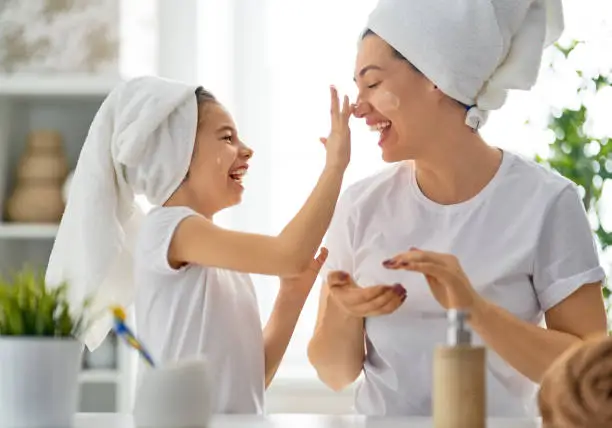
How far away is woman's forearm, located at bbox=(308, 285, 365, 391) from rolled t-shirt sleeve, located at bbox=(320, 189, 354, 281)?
6cm

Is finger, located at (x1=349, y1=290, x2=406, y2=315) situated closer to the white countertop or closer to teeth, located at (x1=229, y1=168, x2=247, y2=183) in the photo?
the white countertop

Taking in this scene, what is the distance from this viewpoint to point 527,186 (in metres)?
2.19

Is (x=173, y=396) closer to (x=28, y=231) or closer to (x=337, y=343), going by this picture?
(x=337, y=343)

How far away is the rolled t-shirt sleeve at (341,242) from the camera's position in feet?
7.42

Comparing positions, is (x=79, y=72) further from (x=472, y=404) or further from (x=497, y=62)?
(x=472, y=404)

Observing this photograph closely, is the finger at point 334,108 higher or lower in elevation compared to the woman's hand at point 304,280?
higher

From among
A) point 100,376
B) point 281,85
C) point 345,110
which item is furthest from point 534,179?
point 281,85

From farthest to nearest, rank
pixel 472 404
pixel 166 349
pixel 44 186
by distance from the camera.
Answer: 1. pixel 44 186
2. pixel 166 349
3. pixel 472 404

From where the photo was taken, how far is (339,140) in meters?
2.02

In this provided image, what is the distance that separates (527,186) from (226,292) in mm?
612

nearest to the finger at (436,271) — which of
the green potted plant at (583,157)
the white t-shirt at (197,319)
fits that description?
the white t-shirt at (197,319)

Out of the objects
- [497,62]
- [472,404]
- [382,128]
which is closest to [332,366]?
[382,128]

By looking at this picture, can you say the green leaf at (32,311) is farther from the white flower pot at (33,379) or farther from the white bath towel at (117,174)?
the white bath towel at (117,174)

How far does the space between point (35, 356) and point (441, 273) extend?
64 centimetres
